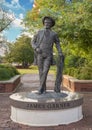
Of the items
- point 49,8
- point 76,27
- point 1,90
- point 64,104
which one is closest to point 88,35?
point 76,27

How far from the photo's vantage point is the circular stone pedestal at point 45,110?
8547 millimetres

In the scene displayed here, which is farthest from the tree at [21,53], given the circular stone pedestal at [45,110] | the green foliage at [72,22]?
the circular stone pedestal at [45,110]

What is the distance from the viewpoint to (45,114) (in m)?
8.56

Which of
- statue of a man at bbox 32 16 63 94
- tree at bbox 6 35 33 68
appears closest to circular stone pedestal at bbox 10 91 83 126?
statue of a man at bbox 32 16 63 94

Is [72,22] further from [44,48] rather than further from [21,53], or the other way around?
[21,53]

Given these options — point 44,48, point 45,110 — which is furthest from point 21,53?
point 45,110

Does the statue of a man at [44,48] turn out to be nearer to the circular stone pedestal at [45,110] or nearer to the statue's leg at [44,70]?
the statue's leg at [44,70]

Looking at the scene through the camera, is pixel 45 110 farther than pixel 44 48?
No

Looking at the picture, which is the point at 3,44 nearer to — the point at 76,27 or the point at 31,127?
the point at 76,27

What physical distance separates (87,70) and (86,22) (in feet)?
13.1

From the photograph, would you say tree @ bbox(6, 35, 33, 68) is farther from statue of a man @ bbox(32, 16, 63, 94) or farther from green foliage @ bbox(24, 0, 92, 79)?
statue of a man @ bbox(32, 16, 63, 94)

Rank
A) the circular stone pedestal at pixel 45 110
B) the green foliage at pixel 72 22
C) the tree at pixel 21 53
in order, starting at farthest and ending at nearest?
the tree at pixel 21 53 < the green foliage at pixel 72 22 < the circular stone pedestal at pixel 45 110

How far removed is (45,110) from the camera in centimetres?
856

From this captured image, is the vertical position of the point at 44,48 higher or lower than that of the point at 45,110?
higher
